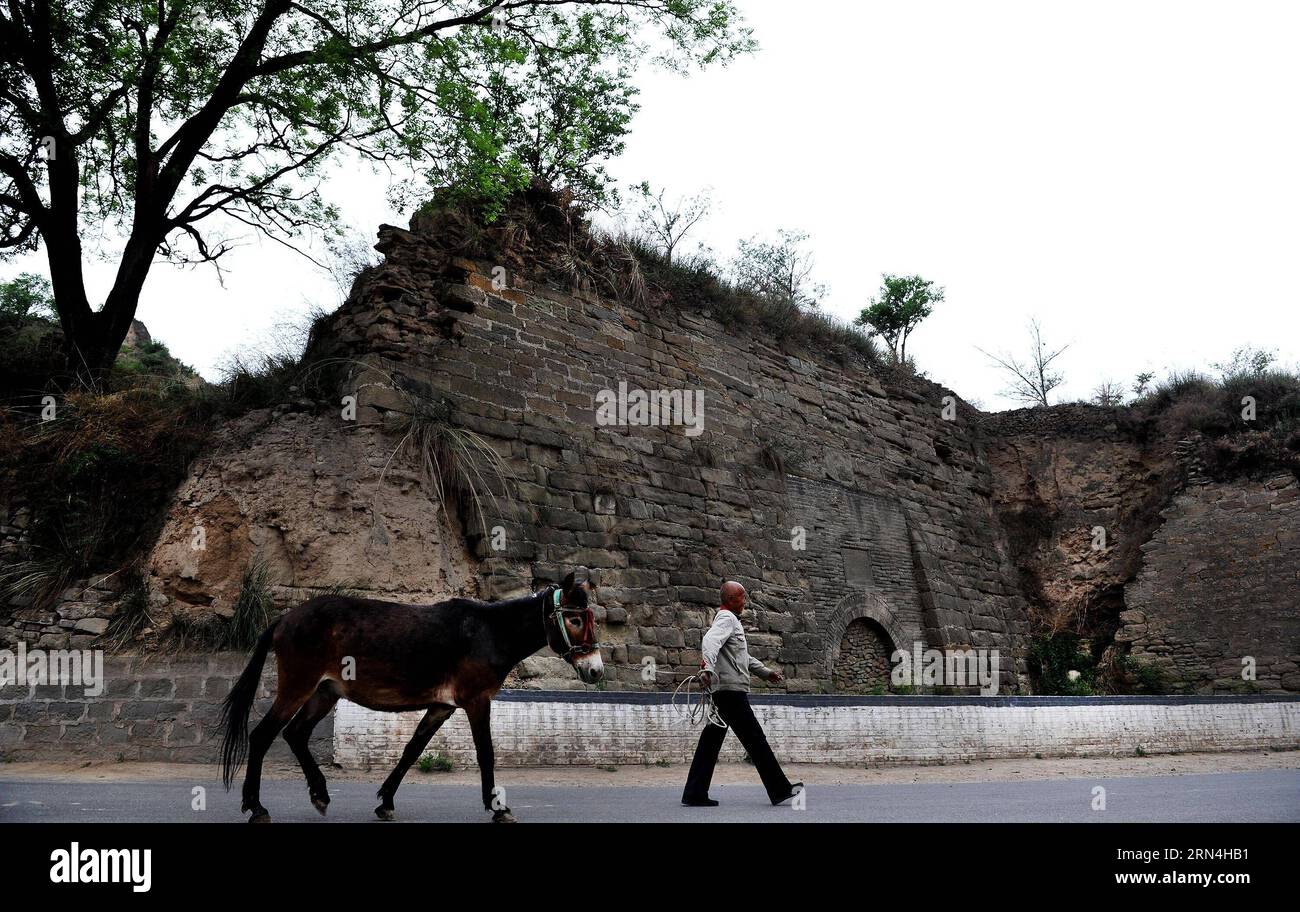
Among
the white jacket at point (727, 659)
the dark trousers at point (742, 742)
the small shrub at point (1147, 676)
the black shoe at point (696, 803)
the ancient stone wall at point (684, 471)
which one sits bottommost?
the small shrub at point (1147, 676)

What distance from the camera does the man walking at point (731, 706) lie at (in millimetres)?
6430

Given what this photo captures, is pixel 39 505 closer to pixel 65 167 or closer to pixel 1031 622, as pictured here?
pixel 65 167

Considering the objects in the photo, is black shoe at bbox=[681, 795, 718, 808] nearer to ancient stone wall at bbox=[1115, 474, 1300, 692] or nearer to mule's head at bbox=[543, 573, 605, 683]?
mule's head at bbox=[543, 573, 605, 683]

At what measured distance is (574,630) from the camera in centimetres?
528

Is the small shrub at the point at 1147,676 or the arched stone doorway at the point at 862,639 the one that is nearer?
the arched stone doorway at the point at 862,639

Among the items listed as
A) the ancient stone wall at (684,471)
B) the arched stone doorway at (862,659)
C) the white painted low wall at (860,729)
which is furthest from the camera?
the arched stone doorway at (862,659)

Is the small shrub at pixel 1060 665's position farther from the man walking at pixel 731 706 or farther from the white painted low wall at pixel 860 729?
the man walking at pixel 731 706

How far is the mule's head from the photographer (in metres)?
5.26

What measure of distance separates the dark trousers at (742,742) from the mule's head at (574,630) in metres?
1.52

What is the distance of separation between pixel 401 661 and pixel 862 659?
12.7m

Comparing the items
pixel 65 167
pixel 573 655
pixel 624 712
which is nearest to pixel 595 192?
pixel 65 167

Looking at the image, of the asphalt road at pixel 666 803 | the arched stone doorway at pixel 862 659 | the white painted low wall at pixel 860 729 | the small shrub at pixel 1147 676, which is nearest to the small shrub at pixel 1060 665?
the small shrub at pixel 1147 676

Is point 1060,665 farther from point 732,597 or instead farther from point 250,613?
point 250,613
